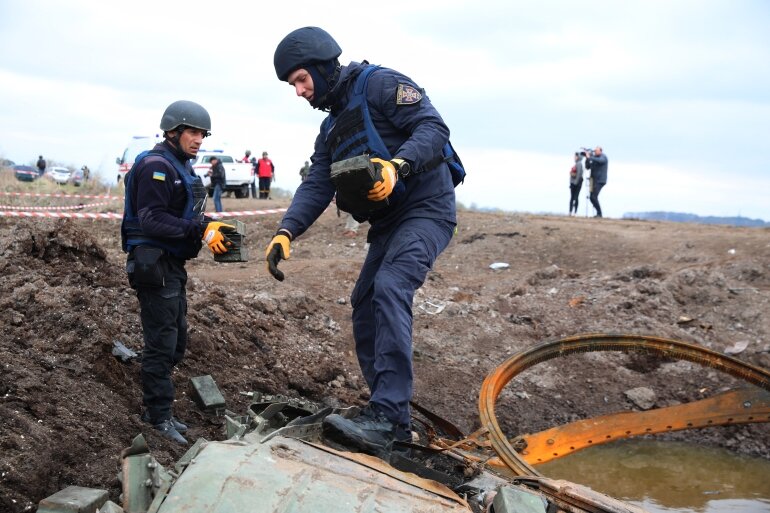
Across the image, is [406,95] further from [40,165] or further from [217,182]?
[40,165]

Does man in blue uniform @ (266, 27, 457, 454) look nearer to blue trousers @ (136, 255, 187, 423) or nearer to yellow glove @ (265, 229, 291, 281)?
yellow glove @ (265, 229, 291, 281)

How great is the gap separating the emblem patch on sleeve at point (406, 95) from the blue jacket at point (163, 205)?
1.38 metres

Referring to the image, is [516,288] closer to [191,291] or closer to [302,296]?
[302,296]

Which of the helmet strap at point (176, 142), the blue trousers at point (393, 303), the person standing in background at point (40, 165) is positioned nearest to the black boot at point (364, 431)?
the blue trousers at point (393, 303)

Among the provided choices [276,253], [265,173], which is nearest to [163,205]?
[276,253]

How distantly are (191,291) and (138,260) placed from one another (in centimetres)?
266

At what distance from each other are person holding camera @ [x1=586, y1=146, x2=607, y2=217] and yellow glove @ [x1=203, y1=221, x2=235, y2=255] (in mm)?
14485

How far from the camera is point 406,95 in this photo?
4.13 m

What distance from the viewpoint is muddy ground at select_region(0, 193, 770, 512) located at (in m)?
4.17

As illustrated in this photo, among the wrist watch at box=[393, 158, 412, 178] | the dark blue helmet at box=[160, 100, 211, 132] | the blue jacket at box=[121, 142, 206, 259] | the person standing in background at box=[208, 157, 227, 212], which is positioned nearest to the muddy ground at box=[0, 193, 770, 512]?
the blue jacket at box=[121, 142, 206, 259]

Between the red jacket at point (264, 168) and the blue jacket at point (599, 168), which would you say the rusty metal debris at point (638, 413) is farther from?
the red jacket at point (264, 168)

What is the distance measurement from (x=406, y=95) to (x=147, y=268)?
67.3 inches

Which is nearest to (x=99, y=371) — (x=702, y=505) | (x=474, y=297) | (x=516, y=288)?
(x=702, y=505)

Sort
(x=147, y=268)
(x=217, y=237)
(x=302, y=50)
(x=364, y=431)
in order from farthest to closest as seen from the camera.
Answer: (x=217, y=237) → (x=147, y=268) → (x=302, y=50) → (x=364, y=431)
